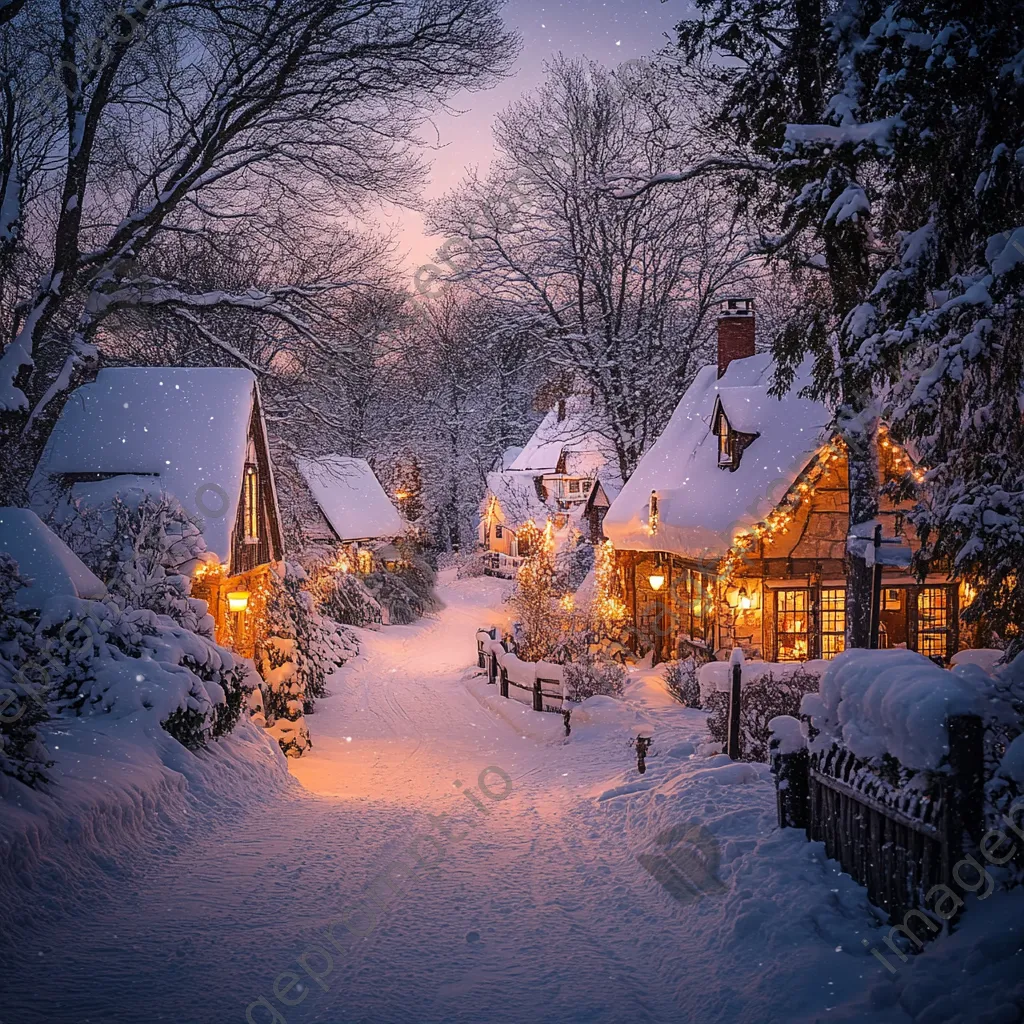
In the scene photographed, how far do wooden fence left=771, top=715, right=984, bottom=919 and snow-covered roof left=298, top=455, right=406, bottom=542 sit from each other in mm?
29007

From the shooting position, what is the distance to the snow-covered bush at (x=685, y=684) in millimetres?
15664

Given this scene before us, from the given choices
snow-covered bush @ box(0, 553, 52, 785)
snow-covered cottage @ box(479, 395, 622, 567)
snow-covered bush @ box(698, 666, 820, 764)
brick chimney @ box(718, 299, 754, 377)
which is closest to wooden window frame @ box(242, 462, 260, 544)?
snow-covered bush @ box(0, 553, 52, 785)

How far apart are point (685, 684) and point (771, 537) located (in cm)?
352

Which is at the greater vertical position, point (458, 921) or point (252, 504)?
point (252, 504)

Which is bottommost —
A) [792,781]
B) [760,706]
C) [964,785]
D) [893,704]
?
[760,706]

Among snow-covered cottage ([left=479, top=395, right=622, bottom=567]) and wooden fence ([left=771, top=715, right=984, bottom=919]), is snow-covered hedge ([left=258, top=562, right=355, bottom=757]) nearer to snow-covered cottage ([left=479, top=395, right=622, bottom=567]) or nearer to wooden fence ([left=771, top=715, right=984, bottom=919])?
wooden fence ([left=771, top=715, right=984, bottom=919])

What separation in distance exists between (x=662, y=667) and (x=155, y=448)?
1241 centimetres

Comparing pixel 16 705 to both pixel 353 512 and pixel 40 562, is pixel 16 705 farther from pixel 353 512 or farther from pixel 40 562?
pixel 353 512

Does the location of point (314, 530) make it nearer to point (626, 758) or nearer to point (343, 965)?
point (626, 758)

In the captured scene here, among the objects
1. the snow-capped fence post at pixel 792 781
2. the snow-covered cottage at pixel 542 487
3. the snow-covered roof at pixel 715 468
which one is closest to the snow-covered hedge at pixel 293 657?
the snow-covered roof at pixel 715 468

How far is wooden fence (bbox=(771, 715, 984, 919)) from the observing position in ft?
16.0

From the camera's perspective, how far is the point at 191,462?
54.7 feet

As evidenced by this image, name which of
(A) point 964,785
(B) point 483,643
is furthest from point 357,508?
(A) point 964,785

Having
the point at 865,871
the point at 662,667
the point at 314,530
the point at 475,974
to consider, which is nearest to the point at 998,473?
the point at 865,871
